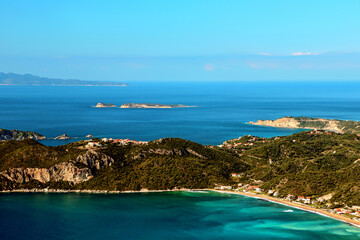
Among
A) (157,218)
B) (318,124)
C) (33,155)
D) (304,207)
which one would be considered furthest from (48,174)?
(318,124)

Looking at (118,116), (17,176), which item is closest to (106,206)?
(17,176)

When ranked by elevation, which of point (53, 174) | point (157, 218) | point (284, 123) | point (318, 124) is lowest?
point (157, 218)

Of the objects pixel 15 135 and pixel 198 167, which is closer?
pixel 198 167

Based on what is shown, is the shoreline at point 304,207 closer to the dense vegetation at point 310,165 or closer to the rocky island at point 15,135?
the dense vegetation at point 310,165

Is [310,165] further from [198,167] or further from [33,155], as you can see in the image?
[33,155]

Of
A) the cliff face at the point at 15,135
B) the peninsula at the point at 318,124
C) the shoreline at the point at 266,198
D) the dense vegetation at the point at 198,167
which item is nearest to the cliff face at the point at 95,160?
the dense vegetation at the point at 198,167

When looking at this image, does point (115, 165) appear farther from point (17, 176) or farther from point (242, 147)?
point (242, 147)

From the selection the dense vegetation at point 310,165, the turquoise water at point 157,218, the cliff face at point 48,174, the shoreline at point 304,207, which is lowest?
the turquoise water at point 157,218
